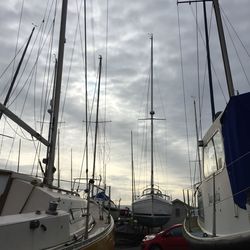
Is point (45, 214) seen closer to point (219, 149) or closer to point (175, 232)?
point (219, 149)

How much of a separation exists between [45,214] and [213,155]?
3.59 metres

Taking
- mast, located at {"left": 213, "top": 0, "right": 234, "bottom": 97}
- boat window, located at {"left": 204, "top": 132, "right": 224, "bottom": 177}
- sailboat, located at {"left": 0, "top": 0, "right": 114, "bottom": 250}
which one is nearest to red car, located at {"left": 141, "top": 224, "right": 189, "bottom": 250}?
sailboat, located at {"left": 0, "top": 0, "right": 114, "bottom": 250}

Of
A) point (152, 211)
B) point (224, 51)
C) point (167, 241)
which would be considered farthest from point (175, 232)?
point (224, 51)

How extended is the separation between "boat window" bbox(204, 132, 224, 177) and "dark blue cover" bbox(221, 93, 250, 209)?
2.46ft

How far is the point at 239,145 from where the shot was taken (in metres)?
6.67

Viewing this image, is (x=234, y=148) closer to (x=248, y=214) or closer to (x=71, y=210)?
(x=248, y=214)

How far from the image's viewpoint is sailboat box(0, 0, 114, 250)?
521 cm

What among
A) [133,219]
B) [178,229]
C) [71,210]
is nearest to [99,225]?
[71,210]

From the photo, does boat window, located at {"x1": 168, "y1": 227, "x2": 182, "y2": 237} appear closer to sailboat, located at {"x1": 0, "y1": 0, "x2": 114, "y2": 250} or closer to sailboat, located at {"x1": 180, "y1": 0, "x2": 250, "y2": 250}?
sailboat, located at {"x1": 0, "y1": 0, "x2": 114, "y2": 250}

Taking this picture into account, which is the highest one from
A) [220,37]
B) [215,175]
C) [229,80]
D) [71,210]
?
[220,37]

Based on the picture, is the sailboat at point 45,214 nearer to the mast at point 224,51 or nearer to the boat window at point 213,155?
the boat window at point 213,155

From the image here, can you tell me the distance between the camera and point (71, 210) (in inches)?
339

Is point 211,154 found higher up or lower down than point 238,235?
higher up

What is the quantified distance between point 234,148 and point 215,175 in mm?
1396
